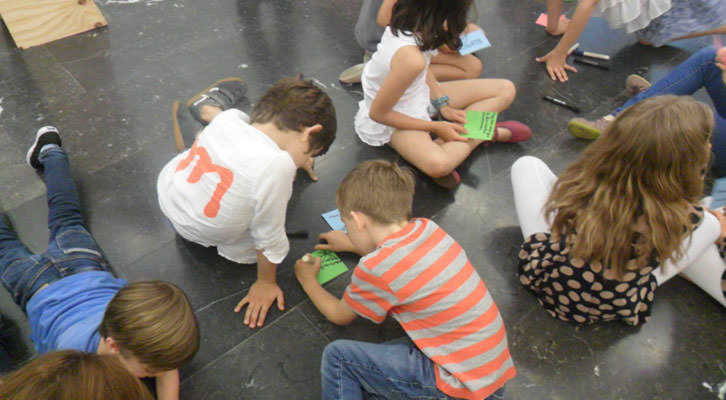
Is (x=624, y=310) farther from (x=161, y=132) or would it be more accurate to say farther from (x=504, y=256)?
(x=161, y=132)

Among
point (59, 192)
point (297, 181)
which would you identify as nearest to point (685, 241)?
point (297, 181)

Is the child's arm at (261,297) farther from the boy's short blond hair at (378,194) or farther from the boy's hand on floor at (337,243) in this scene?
the boy's short blond hair at (378,194)

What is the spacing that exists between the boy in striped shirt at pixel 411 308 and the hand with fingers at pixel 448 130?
80cm

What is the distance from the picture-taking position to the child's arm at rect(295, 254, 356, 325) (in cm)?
137

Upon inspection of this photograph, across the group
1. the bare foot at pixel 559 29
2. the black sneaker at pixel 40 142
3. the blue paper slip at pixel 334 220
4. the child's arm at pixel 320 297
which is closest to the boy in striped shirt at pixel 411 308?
the child's arm at pixel 320 297

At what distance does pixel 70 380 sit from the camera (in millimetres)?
691

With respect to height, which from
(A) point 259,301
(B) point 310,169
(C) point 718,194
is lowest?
(A) point 259,301

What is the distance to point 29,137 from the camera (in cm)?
194

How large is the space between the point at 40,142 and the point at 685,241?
7.52 feet

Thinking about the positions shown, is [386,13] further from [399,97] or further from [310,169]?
[310,169]

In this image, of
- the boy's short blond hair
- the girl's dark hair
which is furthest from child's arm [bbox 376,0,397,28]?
the boy's short blond hair

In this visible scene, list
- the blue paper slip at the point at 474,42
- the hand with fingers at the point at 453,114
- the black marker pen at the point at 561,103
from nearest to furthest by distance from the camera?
the hand with fingers at the point at 453,114 → the black marker pen at the point at 561,103 → the blue paper slip at the point at 474,42

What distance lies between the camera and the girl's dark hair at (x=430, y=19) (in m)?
1.62

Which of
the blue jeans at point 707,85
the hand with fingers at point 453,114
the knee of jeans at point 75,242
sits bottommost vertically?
the knee of jeans at point 75,242
